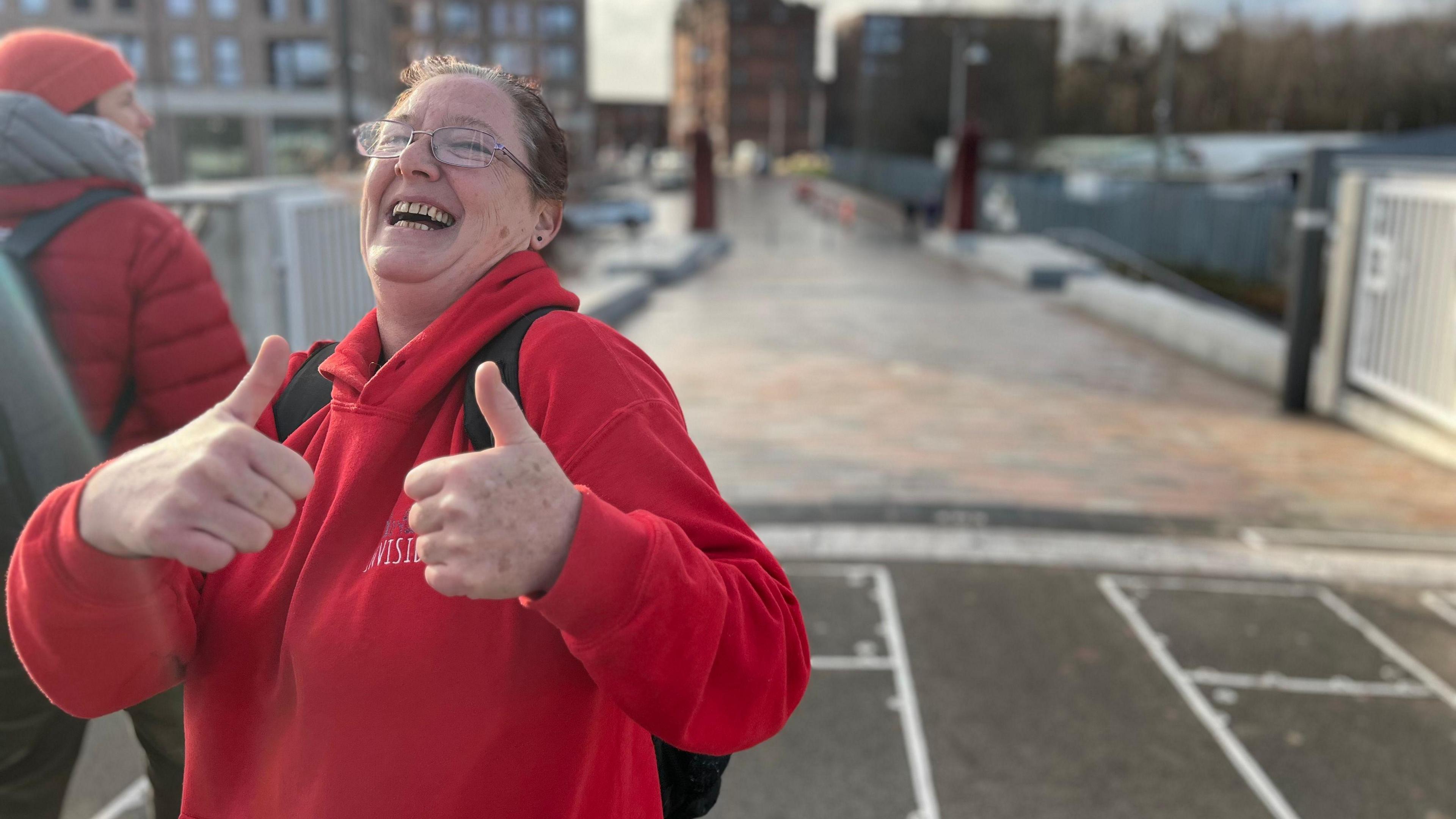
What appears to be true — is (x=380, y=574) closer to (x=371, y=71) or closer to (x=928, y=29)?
(x=371, y=71)

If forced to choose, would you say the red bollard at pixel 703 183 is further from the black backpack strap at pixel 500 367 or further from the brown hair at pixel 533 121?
the black backpack strap at pixel 500 367

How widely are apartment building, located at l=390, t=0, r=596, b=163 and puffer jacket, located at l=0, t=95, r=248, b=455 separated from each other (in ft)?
256

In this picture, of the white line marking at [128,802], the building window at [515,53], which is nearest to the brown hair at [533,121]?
the white line marking at [128,802]

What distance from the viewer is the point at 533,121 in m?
1.64

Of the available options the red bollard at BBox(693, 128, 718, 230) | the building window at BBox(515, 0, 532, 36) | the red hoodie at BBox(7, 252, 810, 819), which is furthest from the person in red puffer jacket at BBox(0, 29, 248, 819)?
the building window at BBox(515, 0, 532, 36)

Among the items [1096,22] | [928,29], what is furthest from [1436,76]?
[928,29]

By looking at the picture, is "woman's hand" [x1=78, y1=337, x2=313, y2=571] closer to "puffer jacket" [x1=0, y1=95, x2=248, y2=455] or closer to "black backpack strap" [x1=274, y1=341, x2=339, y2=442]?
"black backpack strap" [x1=274, y1=341, x2=339, y2=442]

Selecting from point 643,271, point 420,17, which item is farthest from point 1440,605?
point 420,17

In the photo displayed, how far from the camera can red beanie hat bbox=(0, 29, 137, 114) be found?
2.59 meters

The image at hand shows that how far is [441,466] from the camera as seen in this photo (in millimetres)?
1187

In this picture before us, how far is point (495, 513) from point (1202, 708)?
12.0 feet

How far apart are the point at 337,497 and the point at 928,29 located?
79460 mm

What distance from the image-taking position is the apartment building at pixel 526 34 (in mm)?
78875

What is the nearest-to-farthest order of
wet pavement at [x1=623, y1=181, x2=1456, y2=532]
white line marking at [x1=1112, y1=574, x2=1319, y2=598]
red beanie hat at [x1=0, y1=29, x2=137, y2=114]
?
red beanie hat at [x1=0, y1=29, x2=137, y2=114] → white line marking at [x1=1112, y1=574, x2=1319, y2=598] → wet pavement at [x1=623, y1=181, x2=1456, y2=532]
